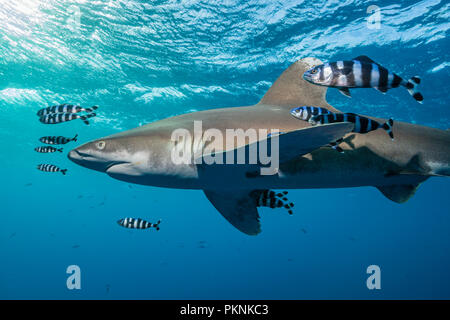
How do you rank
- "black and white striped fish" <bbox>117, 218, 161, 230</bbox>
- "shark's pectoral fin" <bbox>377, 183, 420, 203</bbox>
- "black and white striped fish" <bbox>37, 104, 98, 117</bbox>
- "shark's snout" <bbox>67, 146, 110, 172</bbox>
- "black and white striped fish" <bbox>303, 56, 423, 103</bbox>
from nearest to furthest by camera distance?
"black and white striped fish" <bbox>303, 56, 423, 103</bbox>
"shark's snout" <bbox>67, 146, 110, 172</bbox>
"shark's pectoral fin" <bbox>377, 183, 420, 203</bbox>
"black and white striped fish" <bbox>37, 104, 98, 117</bbox>
"black and white striped fish" <bbox>117, 218, 161, 230</bbox>

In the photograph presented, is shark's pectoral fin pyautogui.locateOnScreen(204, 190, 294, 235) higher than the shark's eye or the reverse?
the reverse

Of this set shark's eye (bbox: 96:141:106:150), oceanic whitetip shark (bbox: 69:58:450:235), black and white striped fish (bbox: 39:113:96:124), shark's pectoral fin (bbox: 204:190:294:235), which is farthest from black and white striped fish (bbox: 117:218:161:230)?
shark's eye (bbox: 96:141:106:150)

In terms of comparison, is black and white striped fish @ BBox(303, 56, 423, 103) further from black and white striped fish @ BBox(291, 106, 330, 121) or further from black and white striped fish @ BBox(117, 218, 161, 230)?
black and white striped fish @ BBox(117, 218, 161, 230)

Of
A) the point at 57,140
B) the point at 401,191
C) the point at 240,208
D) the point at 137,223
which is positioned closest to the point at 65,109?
the point at 57,140

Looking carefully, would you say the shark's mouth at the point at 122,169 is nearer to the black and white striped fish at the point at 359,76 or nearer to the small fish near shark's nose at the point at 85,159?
the small fish near shark's nose at the point at 85,159

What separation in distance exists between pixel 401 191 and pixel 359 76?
1.96m

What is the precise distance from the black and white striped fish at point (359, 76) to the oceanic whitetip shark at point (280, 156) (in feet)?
1.56

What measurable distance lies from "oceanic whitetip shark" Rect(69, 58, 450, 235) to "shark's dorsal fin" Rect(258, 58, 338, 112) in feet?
2.12

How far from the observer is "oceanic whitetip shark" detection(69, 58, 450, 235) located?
2541mm

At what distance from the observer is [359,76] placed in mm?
2396

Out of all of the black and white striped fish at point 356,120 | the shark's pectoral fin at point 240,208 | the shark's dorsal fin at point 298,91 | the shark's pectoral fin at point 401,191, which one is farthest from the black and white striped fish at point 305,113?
the shark's pectoral fin at point 401,191

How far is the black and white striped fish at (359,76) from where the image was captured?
7.74 feet

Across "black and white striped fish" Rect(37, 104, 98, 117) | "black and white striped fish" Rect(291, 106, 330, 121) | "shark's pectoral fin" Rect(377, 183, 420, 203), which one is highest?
"black and white striped fish" Rect(37, 104, 98, 117)

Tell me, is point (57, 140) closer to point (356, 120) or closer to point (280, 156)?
point (280, 156)
